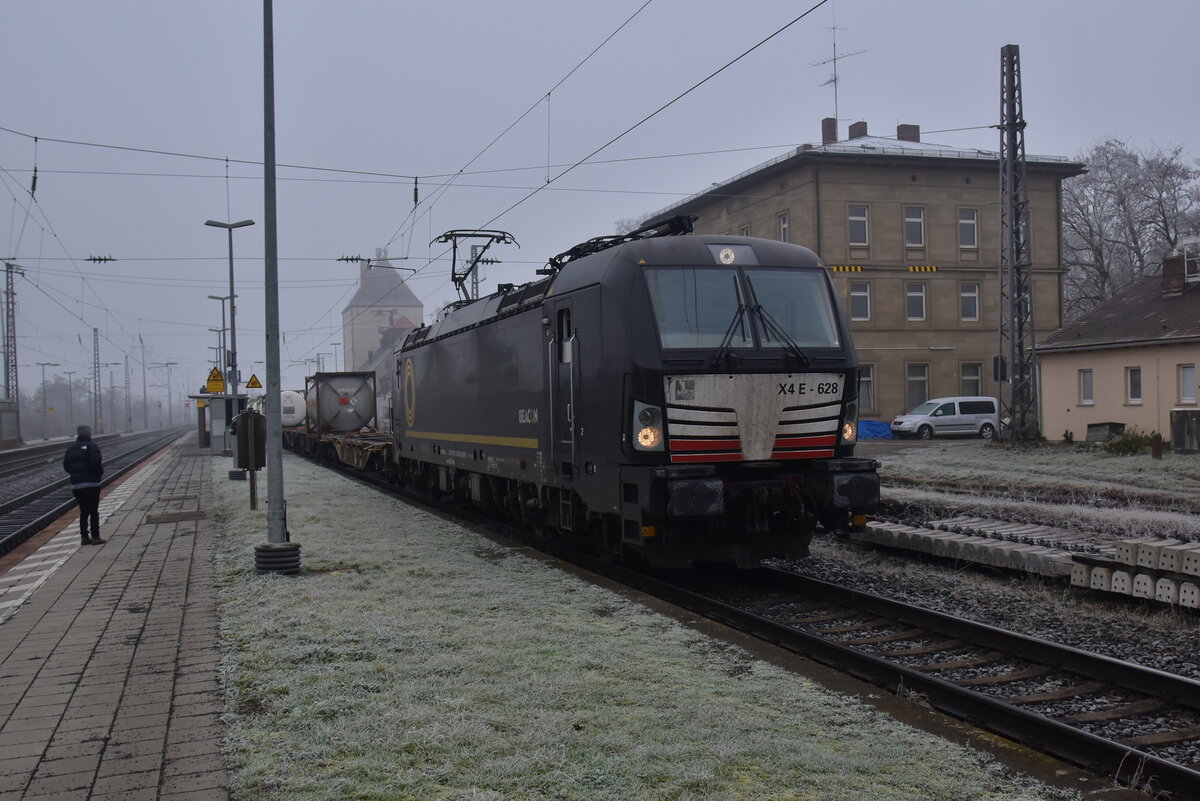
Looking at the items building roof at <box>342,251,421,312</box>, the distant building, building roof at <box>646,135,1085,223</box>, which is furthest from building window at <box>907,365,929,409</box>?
building roof at <box>342,251,421,312</box>

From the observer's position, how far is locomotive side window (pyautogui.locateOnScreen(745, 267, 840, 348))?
367 inches

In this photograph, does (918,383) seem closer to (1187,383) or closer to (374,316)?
(1187,383)

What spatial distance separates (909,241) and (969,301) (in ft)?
12.4

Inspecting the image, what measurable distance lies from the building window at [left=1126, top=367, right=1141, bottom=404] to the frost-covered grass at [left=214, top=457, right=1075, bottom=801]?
83.7 ft

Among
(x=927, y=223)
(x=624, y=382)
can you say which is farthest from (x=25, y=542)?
(x=927, y=223)

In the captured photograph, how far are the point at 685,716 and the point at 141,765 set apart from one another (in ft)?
8.72

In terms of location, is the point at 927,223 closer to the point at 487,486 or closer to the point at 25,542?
the point at 487,486

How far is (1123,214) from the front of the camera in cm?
4803

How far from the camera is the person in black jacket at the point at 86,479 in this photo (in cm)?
1322

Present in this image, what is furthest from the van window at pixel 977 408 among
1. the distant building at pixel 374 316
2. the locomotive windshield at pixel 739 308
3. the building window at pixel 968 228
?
the distant building at pixel 374 316

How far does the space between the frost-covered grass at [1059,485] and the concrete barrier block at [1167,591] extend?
299 centimetres

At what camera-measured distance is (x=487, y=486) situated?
564 inches

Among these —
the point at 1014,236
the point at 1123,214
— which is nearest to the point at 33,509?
the point at 1014,236

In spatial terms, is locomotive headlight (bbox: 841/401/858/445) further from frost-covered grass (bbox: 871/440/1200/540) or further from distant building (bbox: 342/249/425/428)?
distant building (bbox: 342/249/425/428)
